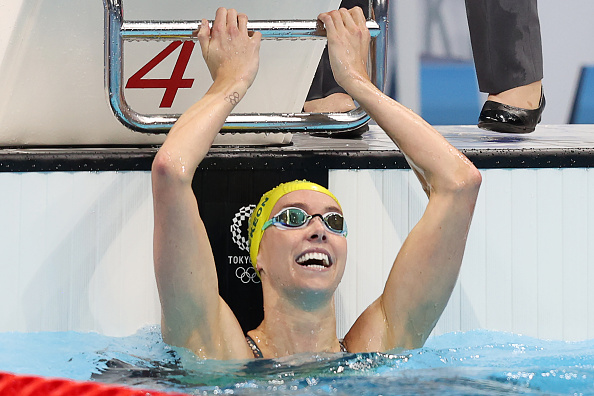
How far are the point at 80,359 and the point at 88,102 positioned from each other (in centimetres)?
70

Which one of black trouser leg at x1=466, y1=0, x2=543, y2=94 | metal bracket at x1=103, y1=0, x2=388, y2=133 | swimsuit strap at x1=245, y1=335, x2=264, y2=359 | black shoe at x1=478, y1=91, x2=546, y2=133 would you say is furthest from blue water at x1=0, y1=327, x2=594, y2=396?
black trouser leg at x1=466, y1=0, x2=543, y2=94

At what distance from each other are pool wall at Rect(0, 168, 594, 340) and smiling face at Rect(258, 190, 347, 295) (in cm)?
28

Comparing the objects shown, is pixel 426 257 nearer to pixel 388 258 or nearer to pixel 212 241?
pixel 388 258

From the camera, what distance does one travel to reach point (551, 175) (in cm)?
234

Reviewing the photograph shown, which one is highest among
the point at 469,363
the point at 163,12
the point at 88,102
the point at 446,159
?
the point at 163,12

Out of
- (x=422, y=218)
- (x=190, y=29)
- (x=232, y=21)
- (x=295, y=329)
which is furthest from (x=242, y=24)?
(x=295, y=329)

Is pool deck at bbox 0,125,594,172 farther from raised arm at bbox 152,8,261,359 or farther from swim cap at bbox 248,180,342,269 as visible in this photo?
raised arm at bbox 152,8,261,359

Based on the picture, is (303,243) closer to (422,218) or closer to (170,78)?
(422,218)

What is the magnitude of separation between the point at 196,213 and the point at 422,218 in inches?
22.4

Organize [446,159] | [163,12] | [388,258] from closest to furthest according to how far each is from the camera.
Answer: [446,159] < [163,12] < [388,258]

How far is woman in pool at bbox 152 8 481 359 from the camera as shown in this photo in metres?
1.80

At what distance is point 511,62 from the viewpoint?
2793mm

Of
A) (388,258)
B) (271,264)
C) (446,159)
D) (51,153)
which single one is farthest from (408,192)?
(51,153)

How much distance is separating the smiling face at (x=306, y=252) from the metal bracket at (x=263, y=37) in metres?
0.19
